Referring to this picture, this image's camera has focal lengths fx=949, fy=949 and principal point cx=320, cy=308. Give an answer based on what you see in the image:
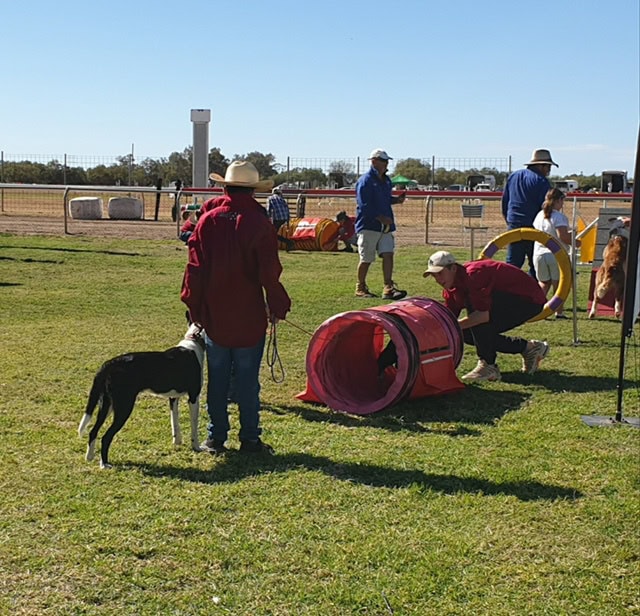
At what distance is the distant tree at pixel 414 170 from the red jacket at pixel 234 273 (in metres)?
48.8

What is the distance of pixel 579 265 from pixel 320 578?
1478 centimetres

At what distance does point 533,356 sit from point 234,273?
3726mm

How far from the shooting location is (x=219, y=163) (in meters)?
50.4

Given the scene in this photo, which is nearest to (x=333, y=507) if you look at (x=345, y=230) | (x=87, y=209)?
(x=345, y=230)

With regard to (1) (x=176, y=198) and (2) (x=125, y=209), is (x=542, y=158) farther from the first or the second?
(2) (x=125, y=209)

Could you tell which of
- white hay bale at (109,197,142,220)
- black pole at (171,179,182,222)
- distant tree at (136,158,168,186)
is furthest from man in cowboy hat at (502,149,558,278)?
distant tree at (136,158,168,186)

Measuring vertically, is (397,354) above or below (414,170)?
below

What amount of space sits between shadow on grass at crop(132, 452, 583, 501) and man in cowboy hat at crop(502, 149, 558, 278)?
20.3 ft

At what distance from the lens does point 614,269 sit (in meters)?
10.9

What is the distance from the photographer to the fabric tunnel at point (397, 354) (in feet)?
23.3

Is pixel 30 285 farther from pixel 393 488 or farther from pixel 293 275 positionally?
pixel 393 488

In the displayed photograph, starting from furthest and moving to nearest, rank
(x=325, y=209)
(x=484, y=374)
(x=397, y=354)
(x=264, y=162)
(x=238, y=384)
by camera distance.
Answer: (x=264, y=162), (x=325, y=209), (x=484, y=374), (x=397, y=354), (x=238, y=384)

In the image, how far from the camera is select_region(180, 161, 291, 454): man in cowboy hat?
19.0ft

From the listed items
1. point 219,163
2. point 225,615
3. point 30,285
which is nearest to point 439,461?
point 225,615
